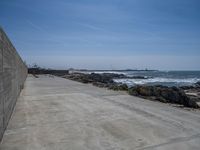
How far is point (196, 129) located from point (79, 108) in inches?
140

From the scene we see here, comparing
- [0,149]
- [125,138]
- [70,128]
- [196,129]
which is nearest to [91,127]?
[70,128]

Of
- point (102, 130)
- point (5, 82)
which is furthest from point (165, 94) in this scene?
point (5, 82)

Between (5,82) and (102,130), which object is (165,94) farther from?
(5,82)

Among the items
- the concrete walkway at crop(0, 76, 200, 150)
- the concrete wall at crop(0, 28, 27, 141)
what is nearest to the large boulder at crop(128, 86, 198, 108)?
the concrete walkway at crop(0, 76, 200, 150)

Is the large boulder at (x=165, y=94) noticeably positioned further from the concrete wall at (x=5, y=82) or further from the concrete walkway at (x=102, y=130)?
the concrete wall at (x=5, y=82)

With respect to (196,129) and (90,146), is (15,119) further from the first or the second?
(196,129)

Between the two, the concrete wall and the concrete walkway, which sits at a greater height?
the concrete wall

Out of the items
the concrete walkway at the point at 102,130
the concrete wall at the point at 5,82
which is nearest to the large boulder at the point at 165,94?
the concrete walkway at the point at 102,130

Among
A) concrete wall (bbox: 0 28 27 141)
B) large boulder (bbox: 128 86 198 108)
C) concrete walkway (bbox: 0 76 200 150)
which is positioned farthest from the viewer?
large boulder (bbox: 128 86 198 108)

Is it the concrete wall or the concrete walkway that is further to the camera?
the concrete wall

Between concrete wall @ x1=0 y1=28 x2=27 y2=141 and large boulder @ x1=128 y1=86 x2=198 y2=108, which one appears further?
large boulder @ x1=128 y1=86 x2=198 y2=108

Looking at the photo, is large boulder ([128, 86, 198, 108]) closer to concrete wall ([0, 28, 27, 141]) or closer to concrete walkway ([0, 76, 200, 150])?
concrete walkway ([0, 76, 200, 150])

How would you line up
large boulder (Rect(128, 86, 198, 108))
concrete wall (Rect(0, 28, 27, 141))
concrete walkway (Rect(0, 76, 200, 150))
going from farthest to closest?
large boulder (Rect(128, 86, 198, 108)), concrete wall (Rect(0, 28, 27, 141)), concrete walkway (Rect(0, 76, 200, 150))

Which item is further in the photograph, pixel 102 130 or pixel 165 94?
pixel 165 94
